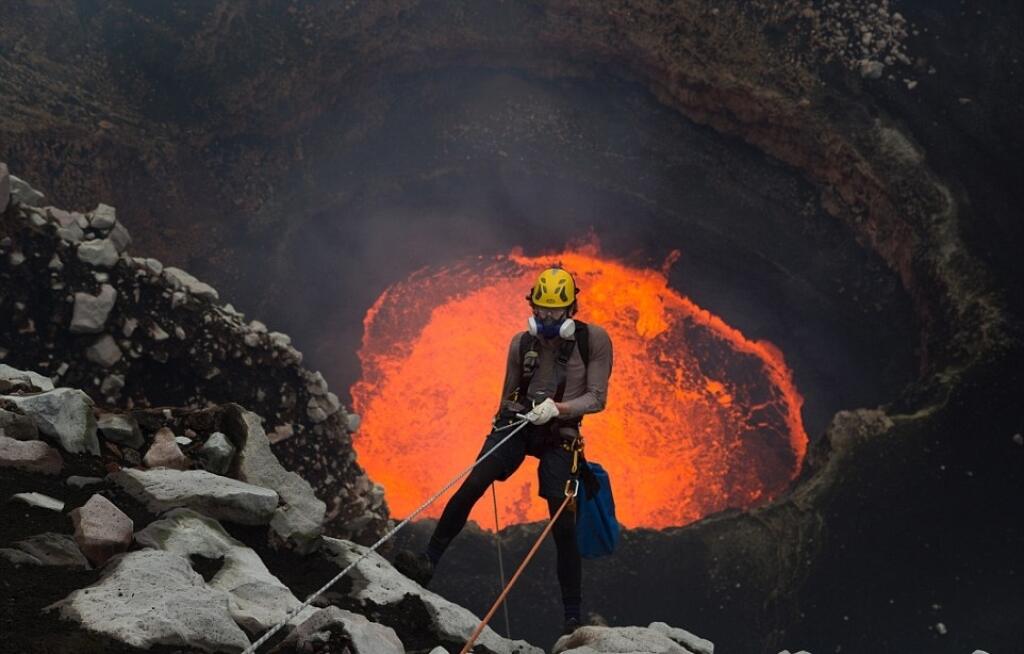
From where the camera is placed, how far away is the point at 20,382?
255 inches

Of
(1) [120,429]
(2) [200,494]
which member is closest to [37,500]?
(2) [200,494]

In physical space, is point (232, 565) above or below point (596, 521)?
below

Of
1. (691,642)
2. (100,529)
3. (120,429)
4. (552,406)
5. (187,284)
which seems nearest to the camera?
(100,529)

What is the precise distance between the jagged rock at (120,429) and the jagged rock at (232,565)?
1.20 m

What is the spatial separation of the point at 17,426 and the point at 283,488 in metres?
1.97

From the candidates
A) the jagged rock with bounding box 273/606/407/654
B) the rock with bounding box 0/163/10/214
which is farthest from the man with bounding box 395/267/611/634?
the rock with bounding box 0/163/10/214

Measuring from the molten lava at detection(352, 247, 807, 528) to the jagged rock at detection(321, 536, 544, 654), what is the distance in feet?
32.4

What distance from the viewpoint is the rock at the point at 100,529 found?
453 centimetres

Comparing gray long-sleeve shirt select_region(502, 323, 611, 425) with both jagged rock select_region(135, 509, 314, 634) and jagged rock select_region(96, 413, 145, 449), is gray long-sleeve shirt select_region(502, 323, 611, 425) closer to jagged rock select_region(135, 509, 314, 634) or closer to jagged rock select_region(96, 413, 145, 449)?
jagged rock select_region(135, 509, 314, 634)

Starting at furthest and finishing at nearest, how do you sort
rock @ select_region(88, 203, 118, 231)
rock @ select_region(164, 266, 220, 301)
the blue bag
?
1. rock @ select_region(164, 266, 220, 301)
2. rock @ select_region(88, 203, 118, 231)
3. the blue bag

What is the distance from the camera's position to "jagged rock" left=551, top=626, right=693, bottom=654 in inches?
215

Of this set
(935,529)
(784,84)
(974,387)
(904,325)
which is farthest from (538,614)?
(784,84)

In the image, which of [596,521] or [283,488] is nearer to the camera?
[283,488]

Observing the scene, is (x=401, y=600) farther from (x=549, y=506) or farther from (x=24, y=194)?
(x=24, y=194)
